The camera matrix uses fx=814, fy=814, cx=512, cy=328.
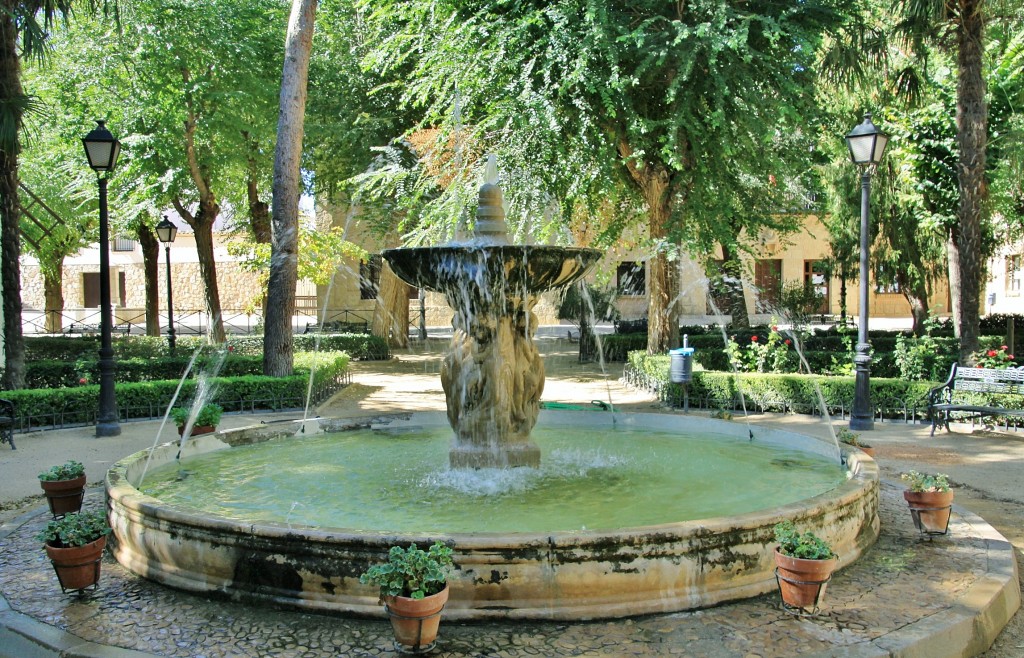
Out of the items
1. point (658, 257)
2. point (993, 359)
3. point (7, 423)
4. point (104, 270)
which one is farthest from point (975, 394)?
point (7, 423)

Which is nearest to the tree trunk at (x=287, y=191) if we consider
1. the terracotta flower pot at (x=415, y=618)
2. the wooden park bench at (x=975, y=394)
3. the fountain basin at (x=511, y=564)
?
the fountain basin at (x=511, y=564)

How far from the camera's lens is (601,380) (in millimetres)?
16828

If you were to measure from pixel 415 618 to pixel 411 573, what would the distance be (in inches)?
7.6

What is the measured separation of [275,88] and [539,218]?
25.2 ft

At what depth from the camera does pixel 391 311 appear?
23484 mm

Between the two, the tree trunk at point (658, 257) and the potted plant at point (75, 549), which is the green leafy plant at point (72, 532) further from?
the tree trunk at point (658, 257)

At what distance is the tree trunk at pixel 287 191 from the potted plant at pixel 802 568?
10533mm

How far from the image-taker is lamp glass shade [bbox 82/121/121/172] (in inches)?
396

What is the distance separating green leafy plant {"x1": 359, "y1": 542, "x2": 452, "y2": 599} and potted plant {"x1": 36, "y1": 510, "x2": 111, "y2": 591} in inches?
68.6

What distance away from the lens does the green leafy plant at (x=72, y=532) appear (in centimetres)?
439

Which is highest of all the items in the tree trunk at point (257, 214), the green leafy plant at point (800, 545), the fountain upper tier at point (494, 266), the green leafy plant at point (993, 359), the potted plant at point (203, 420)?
the tree trunk at point (257, 214)

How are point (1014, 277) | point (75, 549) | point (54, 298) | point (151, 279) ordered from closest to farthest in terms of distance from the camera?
point (75, 549) < point (151, 279) < point (54, 298) < point (1014, 277)

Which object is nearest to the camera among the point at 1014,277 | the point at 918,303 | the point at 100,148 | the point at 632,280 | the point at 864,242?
the point at 100,148

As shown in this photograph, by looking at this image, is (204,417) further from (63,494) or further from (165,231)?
(165,231)
